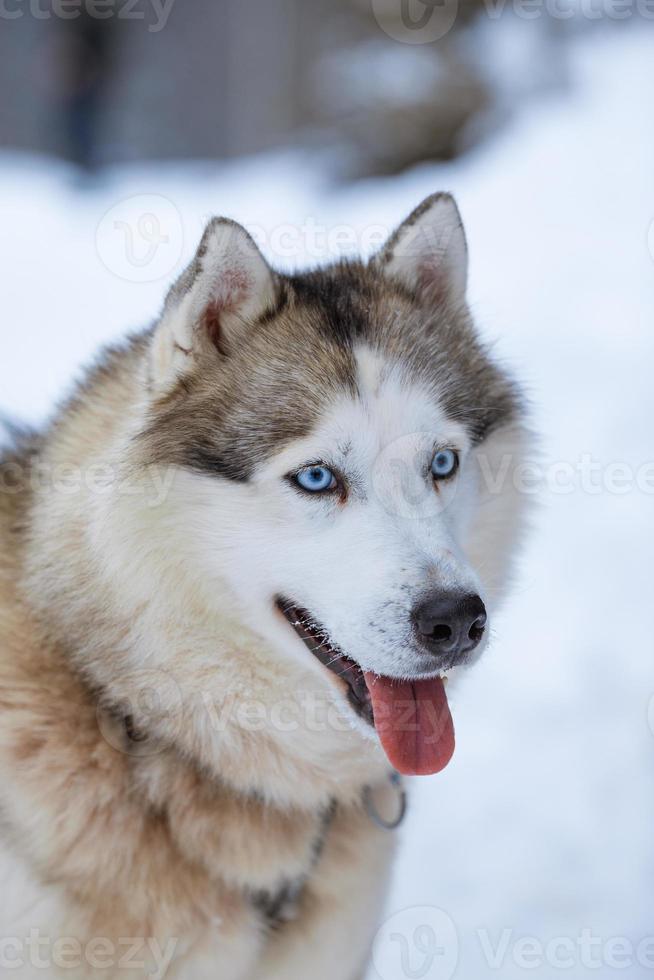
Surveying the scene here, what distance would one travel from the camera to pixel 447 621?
1892mm

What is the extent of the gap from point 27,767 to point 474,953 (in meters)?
1.46

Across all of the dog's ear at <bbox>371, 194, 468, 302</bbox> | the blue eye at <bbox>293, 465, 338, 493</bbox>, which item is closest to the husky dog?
the blue eye at <bbox>293, 465, 338, 493</bbox>

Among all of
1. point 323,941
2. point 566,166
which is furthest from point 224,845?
point 566,166

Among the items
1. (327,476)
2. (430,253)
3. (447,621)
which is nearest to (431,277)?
Answer: (430,253)

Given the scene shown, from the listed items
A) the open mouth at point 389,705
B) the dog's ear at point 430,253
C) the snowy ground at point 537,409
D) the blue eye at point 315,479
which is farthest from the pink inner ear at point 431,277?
the open mouth at point 389,705

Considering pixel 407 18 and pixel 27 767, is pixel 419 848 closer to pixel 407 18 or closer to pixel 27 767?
pixel 27 767

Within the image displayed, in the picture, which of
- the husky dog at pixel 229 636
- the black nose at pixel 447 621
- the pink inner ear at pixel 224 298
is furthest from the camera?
the pink inner ear at pixel 224 298

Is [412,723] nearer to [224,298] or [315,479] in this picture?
[315,479]

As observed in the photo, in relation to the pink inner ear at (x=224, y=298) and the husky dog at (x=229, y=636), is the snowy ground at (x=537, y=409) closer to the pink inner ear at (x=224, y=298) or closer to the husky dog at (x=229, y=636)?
the husky dog at (x=229, y=636)

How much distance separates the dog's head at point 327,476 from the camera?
6.37 ft

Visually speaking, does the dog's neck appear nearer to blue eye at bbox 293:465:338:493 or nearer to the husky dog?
the husky dog

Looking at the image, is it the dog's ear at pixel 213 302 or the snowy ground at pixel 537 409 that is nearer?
the dog's ear at pixel 213 302

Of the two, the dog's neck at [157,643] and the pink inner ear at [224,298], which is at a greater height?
the pink inner ear at [224,298]

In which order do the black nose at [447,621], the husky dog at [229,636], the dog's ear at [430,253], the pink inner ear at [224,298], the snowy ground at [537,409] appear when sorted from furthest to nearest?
the snowy ground at [537,409] < the dog's ear at [430,253] < the pink inner ear at [224,298] < the husky dog at [229,636] < the black nose at [447,621]
